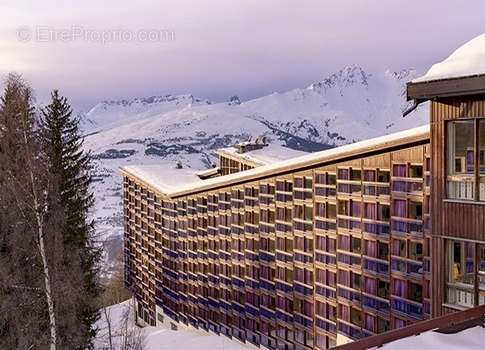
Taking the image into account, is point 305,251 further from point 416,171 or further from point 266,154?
point 266,154

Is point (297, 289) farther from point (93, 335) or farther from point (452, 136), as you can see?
point (452, 136)

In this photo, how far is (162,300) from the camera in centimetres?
4053

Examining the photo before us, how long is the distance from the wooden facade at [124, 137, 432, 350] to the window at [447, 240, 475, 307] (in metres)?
5.60

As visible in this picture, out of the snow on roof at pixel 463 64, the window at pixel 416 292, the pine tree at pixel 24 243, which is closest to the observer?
the snow on roof at pixel 463 64

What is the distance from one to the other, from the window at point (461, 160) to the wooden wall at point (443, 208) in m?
0.14

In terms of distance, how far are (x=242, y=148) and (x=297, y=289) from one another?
63.6 ft

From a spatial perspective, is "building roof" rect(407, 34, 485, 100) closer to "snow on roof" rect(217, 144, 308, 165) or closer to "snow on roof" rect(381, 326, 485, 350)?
"snow on roof" rect(381, 326, 485, 350)

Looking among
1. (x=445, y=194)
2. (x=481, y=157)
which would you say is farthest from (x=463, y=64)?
(x=445, y=194)

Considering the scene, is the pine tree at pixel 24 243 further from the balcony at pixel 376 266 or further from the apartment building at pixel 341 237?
the balcony at pixel 376 266

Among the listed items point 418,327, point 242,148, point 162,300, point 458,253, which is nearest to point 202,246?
point 162,300

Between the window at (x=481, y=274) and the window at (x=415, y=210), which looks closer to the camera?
the window at (x=481, y=274)

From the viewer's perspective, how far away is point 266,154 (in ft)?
140

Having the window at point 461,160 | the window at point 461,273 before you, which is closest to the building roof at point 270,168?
the window at point 461,160

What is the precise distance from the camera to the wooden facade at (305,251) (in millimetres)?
20391
